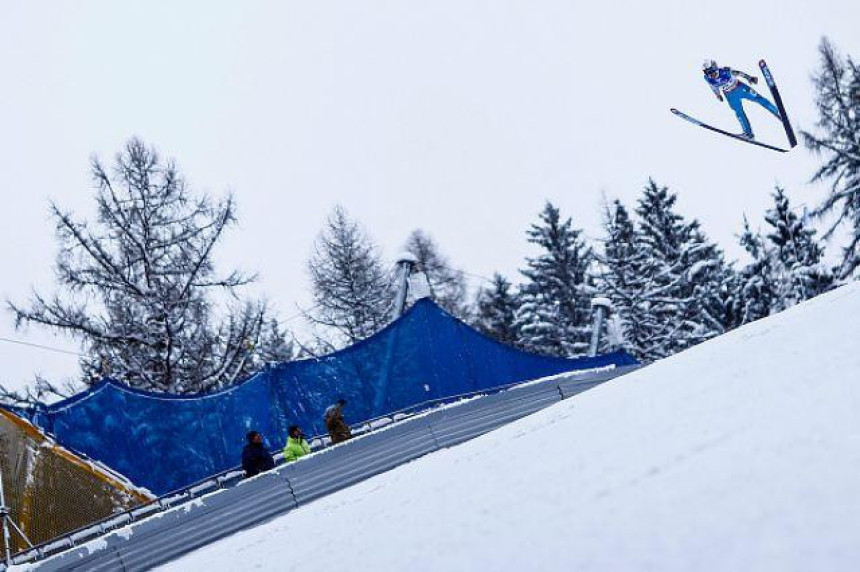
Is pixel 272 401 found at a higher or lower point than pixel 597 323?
higher

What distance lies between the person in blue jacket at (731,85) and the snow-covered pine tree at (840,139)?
11643 millimetres

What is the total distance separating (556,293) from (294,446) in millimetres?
31245

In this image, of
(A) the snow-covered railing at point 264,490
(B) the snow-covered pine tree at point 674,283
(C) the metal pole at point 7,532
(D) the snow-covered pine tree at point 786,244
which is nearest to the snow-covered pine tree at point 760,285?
(D) the snow-covered pine tree at point 786,244

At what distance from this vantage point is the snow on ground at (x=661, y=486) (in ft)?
9.19

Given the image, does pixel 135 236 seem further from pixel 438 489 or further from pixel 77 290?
pixel 438 489

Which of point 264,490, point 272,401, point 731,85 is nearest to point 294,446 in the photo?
point 272,401

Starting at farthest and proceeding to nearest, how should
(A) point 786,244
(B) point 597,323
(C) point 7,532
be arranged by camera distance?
(A) point 786,244, (B) point 597,323, (C) point 7,532

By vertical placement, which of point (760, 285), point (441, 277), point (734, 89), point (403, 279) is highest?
point (441, 277)

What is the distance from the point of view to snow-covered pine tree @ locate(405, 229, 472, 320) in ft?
150

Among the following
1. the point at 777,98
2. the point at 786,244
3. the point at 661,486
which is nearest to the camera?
the point at 661,486

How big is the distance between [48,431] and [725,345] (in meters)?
9.19

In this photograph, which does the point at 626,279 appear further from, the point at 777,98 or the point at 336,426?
the point at 336,426

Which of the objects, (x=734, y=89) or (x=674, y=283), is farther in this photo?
(x=674, y=283)

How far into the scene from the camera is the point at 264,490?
31.4 feet
